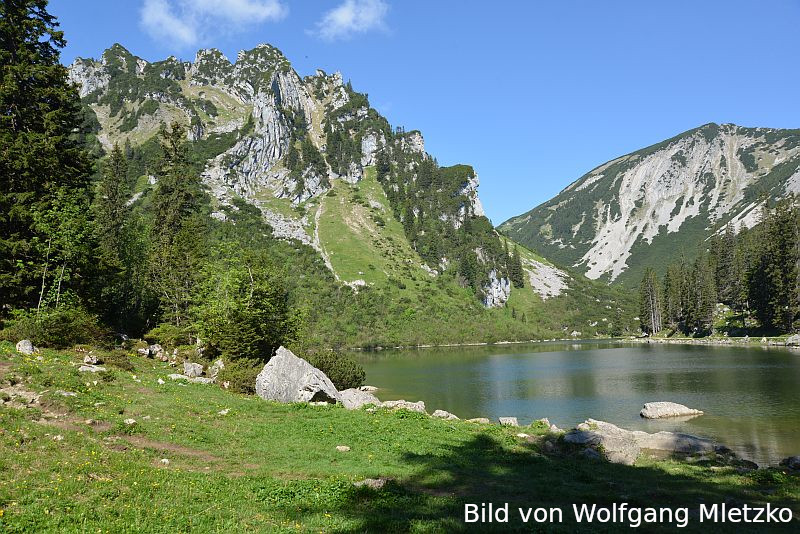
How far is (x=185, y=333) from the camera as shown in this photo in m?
47.8

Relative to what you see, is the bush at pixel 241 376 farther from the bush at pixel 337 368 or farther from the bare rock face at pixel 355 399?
the bush at pixel 337 368

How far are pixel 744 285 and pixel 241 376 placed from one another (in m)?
137

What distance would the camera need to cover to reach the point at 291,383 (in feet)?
106

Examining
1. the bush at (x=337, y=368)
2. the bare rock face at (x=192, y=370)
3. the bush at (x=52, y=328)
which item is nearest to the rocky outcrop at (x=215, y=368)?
the bare rock face at (x=192, y=370)

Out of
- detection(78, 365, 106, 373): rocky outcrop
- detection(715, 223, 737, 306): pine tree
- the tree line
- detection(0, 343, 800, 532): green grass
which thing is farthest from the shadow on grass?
detection(715, 223, 737, 306): pine tree

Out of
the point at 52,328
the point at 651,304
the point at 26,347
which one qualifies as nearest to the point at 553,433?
the point at 26,347

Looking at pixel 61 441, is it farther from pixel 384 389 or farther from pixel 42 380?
pixel 384 389

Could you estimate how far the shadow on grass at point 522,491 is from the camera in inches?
468

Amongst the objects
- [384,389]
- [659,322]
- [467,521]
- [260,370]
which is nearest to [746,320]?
[659,322]

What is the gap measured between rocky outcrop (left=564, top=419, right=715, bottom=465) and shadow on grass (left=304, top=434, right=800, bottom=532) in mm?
2461

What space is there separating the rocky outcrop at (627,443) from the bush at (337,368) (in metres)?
27.8

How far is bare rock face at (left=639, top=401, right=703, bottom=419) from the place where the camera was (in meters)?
41.6

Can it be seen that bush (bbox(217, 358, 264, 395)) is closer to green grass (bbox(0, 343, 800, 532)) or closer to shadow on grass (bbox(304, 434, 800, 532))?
green grass (bbox(0, 343, 800, 532))

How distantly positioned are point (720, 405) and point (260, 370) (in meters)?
43.4
